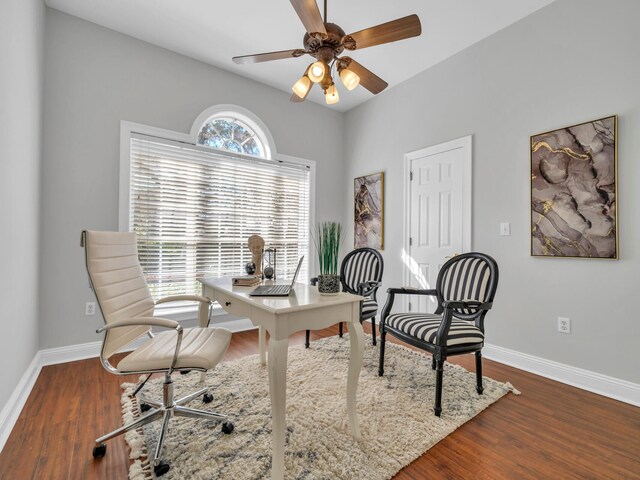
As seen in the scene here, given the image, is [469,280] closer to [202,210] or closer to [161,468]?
[161,468]

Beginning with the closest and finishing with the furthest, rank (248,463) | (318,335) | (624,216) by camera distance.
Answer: (248,463) → (624,216) → (318,335)

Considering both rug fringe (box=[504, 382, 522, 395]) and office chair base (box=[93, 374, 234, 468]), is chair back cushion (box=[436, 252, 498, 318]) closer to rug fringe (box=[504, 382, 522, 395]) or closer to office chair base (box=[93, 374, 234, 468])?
rug fringe (box=[504, 382, 522, 395])

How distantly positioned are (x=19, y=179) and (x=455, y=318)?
10.4ft

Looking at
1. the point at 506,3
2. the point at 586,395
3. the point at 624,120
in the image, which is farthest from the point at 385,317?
the point at 506,3

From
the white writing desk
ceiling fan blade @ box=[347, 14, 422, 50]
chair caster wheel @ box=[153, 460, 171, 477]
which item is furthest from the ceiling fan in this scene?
chair caster wheel @ box=[153, 460, 171, 477]

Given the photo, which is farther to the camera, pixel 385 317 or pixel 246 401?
pixel 385 317

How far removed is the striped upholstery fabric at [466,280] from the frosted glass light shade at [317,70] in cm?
175

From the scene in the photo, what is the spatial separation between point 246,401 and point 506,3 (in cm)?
365

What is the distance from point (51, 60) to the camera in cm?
258

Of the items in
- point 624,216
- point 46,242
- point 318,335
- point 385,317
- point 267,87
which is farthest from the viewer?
point 267,87

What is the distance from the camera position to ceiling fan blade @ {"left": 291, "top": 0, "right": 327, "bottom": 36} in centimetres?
155

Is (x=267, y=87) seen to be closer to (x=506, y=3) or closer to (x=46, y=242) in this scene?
→ (x=506, y=3)

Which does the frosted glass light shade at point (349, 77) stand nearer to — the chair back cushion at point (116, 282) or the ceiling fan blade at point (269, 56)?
the ceiling fan blade at point (269, 56)

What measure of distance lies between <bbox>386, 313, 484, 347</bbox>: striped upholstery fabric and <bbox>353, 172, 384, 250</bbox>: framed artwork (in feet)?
6.06
